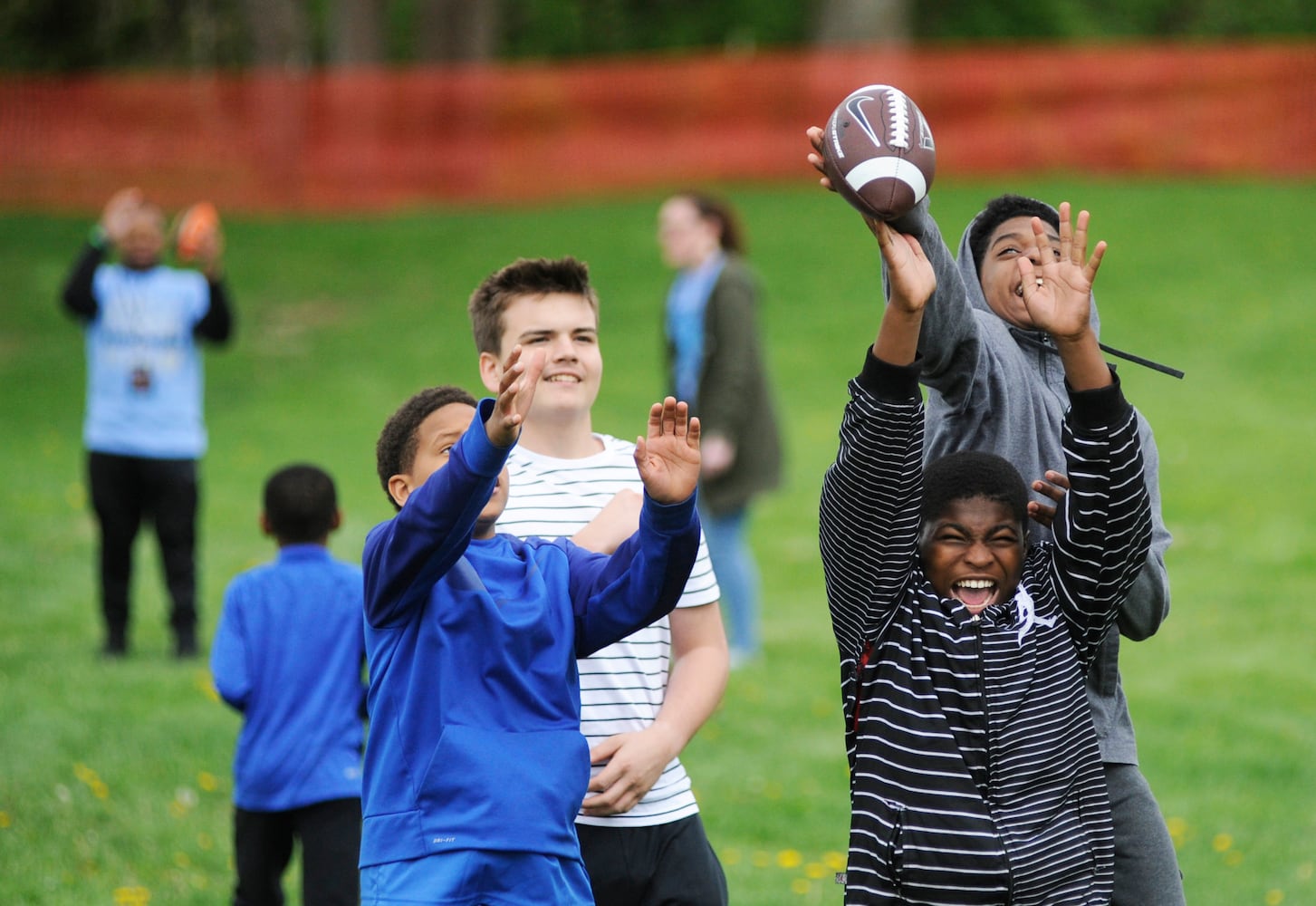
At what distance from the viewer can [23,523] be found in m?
11.7

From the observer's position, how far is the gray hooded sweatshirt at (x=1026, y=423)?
3.26 metres

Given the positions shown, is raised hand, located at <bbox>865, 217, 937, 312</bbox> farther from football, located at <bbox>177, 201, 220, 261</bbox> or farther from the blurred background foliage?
the blurred background foliage

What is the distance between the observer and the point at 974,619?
3.16 metres

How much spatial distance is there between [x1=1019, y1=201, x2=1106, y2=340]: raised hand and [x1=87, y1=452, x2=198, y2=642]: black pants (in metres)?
6.23

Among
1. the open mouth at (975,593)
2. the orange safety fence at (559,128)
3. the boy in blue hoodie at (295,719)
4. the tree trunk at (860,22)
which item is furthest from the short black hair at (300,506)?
the tree trunk at (860,22)

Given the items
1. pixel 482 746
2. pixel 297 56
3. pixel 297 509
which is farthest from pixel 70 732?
pixel 297 56

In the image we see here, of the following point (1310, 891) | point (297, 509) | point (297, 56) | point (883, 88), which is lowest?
point (1310, 891)

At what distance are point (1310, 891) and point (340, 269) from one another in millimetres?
16767

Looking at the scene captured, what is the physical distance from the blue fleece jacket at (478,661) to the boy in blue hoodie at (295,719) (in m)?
1.48

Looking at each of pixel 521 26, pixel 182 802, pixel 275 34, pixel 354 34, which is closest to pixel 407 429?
pixel 182 802

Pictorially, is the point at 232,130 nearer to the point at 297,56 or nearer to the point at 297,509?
the point at 297,56

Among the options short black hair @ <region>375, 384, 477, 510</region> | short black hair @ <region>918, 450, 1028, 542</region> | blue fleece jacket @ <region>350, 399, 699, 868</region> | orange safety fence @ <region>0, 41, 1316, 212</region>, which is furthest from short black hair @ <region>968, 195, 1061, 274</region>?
orange safety fence @ <region>0, 41, 1316, 212</region>

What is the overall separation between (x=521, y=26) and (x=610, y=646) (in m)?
32.8

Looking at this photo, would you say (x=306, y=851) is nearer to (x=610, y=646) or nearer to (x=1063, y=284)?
(x=610, y=646)
